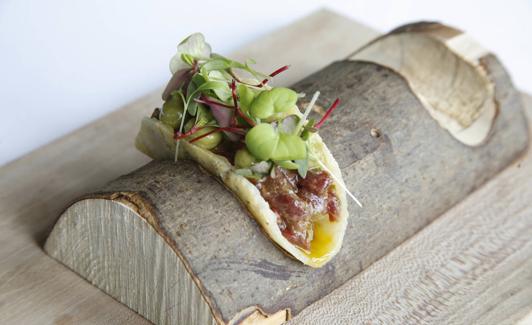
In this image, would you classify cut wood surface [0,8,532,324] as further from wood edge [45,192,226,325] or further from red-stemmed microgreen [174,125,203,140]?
red-stemmed microgreen [174,125,203,140]

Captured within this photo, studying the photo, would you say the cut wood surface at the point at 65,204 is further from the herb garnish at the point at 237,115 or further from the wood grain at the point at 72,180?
the herb garnish at the point at 237,115

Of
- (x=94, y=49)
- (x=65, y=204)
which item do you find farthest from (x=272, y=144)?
(x=94, y=49)

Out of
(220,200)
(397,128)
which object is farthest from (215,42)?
(220,200)

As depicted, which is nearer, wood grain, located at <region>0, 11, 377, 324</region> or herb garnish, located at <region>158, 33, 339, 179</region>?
herb garnish, located at <region>158, 33, 339, 179</region>

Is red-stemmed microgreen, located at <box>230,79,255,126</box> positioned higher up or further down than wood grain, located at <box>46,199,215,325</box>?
higher up

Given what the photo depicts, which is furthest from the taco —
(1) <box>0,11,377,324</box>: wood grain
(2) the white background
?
(2) the white background

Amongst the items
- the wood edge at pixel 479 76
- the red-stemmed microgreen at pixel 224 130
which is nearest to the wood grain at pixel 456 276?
the wood edge at pixel 479 76

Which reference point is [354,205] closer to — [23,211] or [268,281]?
[268,281]
